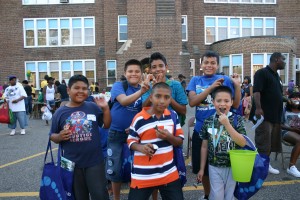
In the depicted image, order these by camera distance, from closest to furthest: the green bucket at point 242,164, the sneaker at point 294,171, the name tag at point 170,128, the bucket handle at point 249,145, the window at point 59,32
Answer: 1. the green bucket at point 242,164
2. the name tag at point 170,128
3. the bucket handle at point 249,145
4. the sneaker at point 294,171
5. the window at point 59,32

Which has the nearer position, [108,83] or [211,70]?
[211,70]

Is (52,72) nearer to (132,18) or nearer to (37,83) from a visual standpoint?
(37,83)

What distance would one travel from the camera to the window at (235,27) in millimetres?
24703

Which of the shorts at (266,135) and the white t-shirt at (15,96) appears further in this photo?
the white t-shirt at (15,96)

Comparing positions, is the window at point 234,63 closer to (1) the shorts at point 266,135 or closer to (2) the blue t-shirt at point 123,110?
(1) the shorts at point 266,135

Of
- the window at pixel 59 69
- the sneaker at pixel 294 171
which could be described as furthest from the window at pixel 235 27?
the sneaker at pixel 294 171

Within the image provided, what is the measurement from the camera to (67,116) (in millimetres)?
3064

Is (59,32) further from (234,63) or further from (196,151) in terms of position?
(196,151)

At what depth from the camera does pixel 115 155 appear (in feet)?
11.8

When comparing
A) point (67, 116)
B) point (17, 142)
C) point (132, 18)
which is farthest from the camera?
point (132, 18)

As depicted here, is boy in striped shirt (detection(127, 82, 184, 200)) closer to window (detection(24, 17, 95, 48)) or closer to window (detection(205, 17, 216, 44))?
window (detection(24, 17, 95, 48))

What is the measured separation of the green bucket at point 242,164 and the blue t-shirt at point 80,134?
55.2 inches

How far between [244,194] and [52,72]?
23401mm

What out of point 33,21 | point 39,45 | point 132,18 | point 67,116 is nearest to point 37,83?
point 39,45
